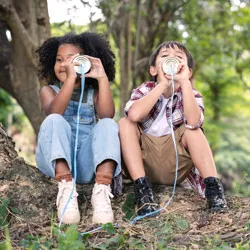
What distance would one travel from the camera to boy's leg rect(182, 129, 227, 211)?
2.67m

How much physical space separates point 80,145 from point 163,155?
529 millimetres

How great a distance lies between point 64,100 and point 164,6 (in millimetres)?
3732

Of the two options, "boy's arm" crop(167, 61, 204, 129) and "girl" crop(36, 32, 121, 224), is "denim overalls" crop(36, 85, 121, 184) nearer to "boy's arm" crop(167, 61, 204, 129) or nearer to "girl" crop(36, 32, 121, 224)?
"girl" crop(36, 32, 121, 224)

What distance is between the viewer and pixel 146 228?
2.49m

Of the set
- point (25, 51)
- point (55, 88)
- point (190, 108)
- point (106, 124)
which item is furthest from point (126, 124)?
point (25, 51)

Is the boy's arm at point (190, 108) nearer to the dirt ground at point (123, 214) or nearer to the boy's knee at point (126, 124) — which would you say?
the boy's knee at point (126, 124)

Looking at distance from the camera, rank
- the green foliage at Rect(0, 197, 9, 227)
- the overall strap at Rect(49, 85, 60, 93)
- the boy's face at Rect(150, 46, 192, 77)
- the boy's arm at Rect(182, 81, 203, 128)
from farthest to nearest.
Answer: the overall strap at Rect(49, 85, 60, 93)
the boy's face at Rect(150, 46, 192, 77)
the boy's arm at Rect(182, 81, 203, 128)
the green foliage at Rect(0, 197, 9, 227)

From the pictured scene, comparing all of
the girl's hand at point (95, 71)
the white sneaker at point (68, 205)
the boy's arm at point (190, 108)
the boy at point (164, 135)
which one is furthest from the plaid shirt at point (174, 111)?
the white sneaker at point (68, 205)

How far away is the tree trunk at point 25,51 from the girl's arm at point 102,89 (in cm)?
145

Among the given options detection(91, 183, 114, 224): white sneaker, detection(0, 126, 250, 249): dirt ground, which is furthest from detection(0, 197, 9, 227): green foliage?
detection(91, 183, 114, 224): white sneaker

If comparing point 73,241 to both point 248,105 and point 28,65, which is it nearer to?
point 28,65

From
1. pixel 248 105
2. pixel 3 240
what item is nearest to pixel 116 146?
pixel 3 240

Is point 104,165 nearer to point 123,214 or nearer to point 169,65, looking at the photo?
point 123,214

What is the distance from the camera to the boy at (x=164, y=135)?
2.71 meters
